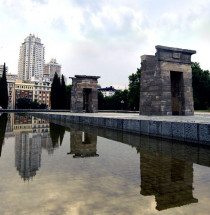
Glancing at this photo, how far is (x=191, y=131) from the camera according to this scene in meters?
7.61

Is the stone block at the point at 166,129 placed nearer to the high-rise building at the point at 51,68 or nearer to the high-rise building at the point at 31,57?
the high-rise building at the point at 31,57

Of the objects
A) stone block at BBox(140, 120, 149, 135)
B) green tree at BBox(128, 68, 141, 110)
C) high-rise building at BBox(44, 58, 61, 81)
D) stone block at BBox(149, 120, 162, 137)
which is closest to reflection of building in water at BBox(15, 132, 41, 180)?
stone block at BBox(149, 120, 162, 137)

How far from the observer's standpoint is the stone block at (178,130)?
313 inches

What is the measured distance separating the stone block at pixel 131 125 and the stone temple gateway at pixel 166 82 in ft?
16.7

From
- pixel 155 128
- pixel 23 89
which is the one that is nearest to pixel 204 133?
pixel 155 128

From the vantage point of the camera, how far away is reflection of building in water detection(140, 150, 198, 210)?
2.94m

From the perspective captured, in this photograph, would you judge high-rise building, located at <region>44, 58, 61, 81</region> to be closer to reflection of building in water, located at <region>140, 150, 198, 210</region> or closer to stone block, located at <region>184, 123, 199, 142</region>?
stone block, located at <region>184, 123, 199, 142</region>

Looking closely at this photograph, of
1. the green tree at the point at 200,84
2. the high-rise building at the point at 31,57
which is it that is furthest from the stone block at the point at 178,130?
the high-rise building at the point at 31,57

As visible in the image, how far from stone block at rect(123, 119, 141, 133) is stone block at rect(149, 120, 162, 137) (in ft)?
2.87

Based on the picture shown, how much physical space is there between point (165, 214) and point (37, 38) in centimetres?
19178

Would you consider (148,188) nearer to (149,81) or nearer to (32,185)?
(32,185)

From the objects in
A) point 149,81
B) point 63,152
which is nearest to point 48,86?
point 149,81

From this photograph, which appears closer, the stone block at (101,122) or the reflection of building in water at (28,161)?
the reflection of building in water at (28,161)

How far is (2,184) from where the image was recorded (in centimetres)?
344
